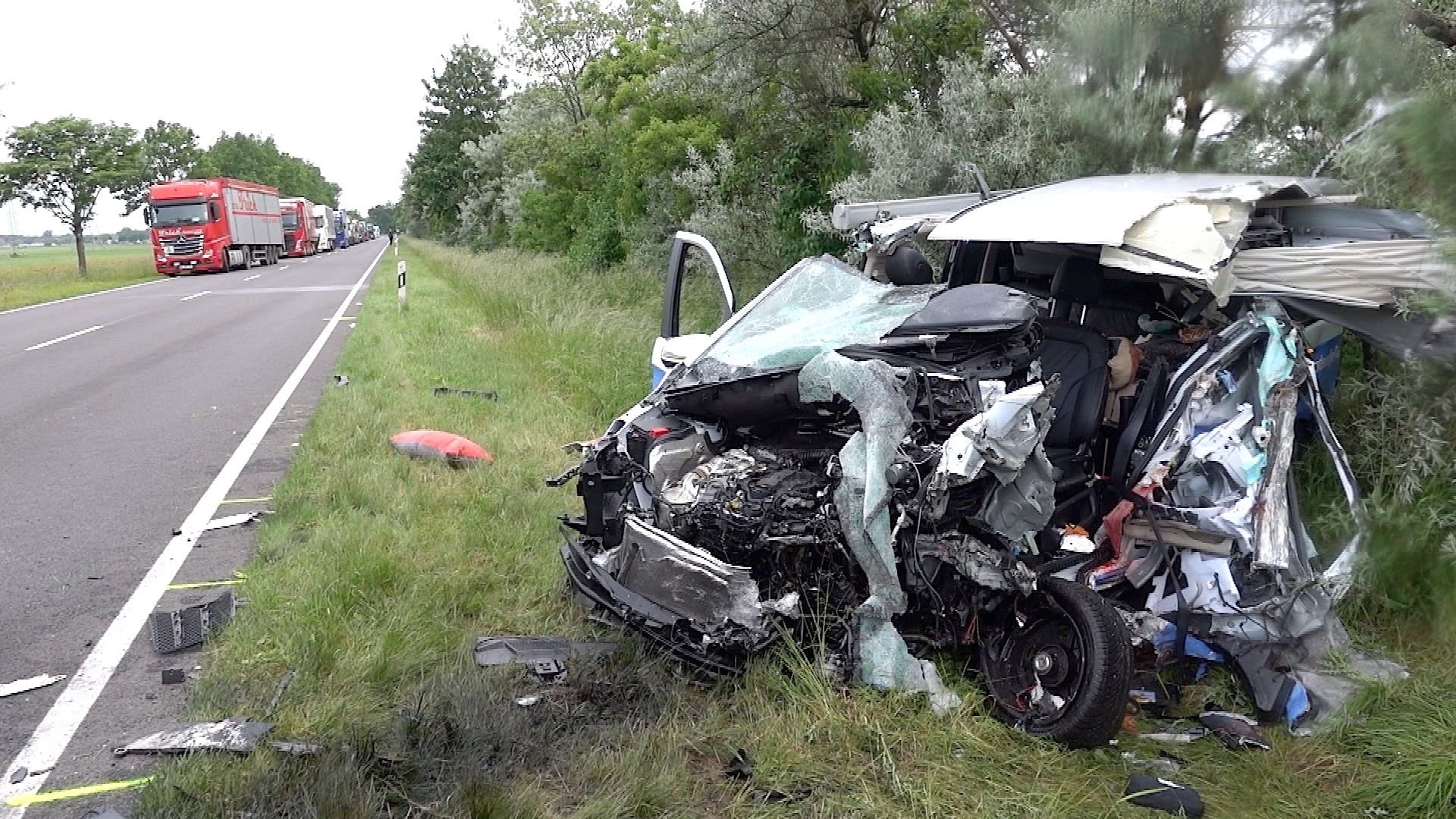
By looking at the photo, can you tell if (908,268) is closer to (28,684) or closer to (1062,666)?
(1062,666)

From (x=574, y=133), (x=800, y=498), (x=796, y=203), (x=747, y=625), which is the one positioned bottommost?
(x=747, y=625)

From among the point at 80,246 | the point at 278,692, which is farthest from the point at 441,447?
the point at 80,246

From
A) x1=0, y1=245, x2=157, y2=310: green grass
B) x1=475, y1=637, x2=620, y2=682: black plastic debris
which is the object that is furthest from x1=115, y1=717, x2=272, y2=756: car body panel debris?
x1=0, y1=245, x2=157, y2=310: green grass

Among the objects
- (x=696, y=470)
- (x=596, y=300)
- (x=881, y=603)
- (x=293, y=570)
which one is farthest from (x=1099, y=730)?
(x=596, y=300)

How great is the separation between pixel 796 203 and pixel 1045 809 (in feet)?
29.6

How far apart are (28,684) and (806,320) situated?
11.5 ft

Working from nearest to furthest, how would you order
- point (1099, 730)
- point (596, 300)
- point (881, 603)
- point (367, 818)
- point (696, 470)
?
point (367, 818), point (1099, 730), point (881, 603), point (696, 470), point (596, 300)

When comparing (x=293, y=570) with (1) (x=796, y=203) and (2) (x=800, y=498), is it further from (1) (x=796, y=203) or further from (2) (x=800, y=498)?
(1) (x=796, y=203)

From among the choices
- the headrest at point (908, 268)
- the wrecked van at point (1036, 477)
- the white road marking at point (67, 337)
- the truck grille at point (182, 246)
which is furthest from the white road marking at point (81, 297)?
the wrecked van at point (1036, 477)

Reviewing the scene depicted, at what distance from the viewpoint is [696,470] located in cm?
418

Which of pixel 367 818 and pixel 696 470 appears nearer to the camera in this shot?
pixel 367 818

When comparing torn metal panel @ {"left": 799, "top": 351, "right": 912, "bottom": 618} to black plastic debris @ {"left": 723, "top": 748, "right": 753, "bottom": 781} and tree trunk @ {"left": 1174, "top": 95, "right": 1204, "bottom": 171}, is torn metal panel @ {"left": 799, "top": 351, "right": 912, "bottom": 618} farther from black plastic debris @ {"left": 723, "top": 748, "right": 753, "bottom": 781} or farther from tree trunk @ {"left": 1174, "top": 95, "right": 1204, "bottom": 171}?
tree trunk @ {"left": 1174, "top": 95, "right": 1204, "bottom": 171}

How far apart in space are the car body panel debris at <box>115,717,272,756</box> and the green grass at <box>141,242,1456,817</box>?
80mm

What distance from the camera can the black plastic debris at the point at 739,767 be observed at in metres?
3.34
